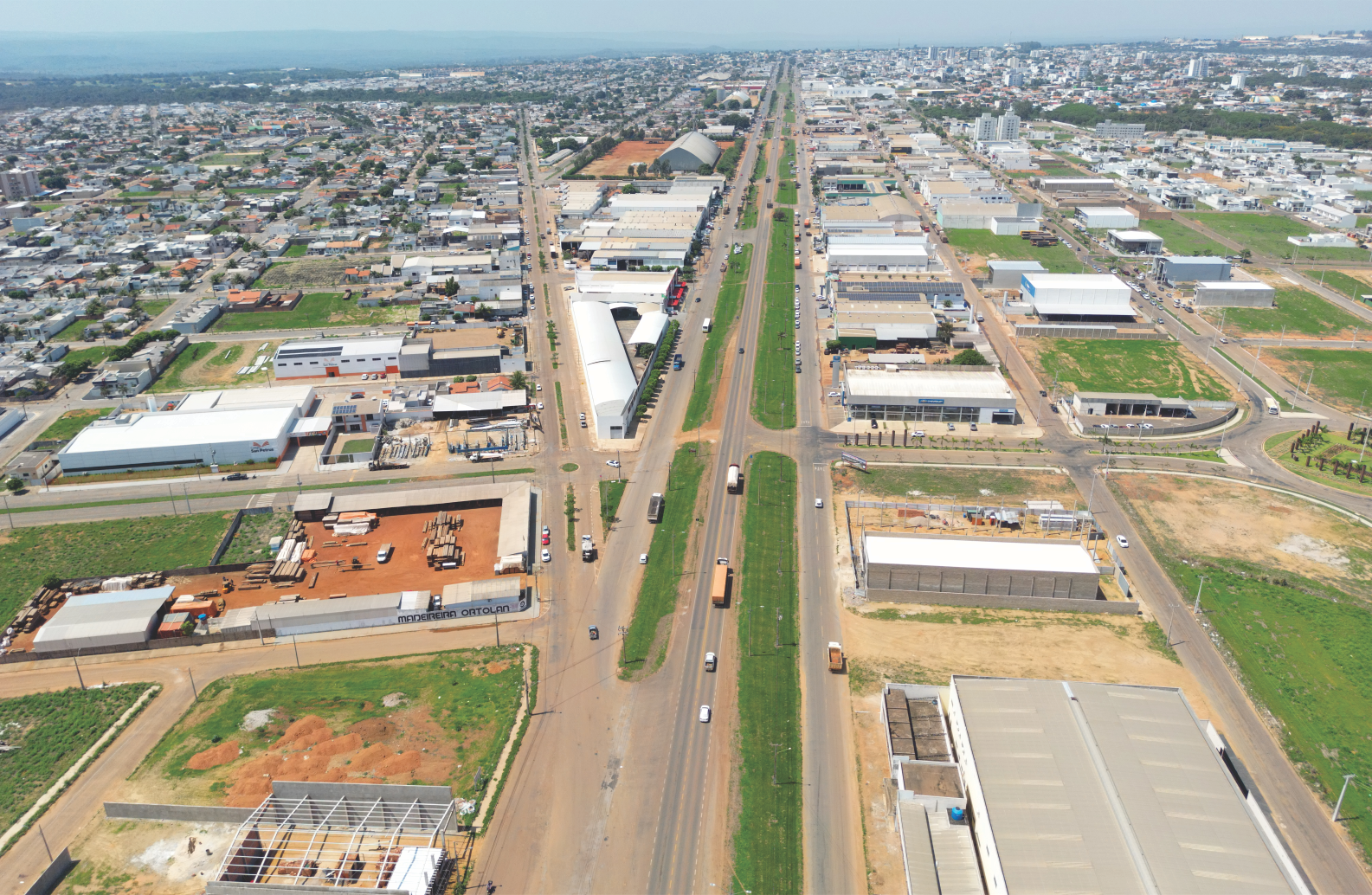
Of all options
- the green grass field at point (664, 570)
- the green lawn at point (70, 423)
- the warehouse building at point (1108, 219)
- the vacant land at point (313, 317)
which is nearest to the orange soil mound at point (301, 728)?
the green grass field at point (664, 570)

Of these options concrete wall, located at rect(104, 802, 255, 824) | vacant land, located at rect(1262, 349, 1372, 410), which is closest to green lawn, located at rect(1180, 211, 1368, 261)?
vacant land, located at rect(1262, 349, 1372, 410)

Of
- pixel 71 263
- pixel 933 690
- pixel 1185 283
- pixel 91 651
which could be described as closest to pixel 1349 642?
pixel 933 690

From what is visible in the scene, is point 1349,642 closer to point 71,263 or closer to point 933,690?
point 933,690

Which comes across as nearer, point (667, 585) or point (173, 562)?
point (667, 585)

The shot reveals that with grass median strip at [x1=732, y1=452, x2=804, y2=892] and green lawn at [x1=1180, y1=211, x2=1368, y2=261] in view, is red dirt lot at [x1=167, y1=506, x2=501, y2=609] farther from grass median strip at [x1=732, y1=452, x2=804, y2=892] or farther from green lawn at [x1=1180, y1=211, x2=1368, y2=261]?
green lawn at [x1=1180, y1=211, x2=1368, y2=261]

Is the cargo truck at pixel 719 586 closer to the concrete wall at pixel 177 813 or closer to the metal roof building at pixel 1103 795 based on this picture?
the metal roof building at pixel 1103 795

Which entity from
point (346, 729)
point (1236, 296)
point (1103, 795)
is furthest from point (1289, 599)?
point (1236, 296)
